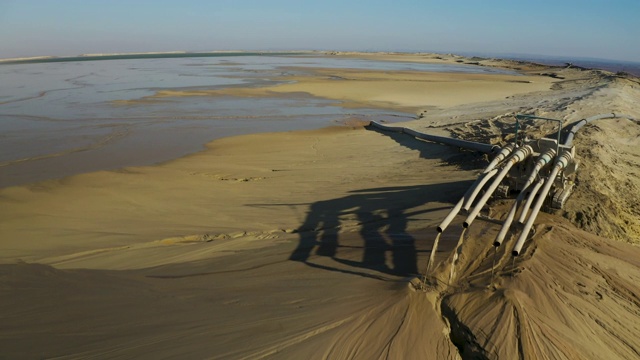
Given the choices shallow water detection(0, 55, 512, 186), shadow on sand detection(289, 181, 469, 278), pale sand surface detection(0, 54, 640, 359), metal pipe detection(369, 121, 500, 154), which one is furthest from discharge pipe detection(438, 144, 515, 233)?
shallow water detection(0, 55, 512, 186)

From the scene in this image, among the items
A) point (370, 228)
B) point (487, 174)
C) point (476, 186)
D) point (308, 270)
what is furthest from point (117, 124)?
point (476, 186)

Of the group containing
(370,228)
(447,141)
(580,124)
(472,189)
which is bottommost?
(370,228)

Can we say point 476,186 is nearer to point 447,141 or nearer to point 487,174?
point 487,174

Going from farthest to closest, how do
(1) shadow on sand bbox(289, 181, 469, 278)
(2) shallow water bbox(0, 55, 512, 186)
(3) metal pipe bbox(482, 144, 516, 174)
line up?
(2) shallow water bbox(0, 55, 512, 186) < (3) metal pipe bbox(482, 144, 516, 174) < (1) shadow on sand bbox(289, 181, 469, 278)

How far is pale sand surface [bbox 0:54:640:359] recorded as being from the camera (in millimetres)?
3434

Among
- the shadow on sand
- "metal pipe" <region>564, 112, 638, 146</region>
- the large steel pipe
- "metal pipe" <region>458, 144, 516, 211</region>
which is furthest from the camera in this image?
"metal pipe" <region>564, 112, 638, 146</region>

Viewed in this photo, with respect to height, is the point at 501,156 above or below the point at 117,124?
above

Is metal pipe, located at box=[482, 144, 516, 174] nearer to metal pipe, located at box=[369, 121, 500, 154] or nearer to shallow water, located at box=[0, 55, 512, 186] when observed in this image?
metal pipe, located at box=[369, 121, 500, 154]

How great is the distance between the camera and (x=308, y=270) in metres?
4.60

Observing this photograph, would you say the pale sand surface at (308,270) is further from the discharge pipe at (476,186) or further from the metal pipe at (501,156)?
the metal pipe at (501,156)

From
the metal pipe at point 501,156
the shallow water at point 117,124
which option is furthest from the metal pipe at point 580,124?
the shallow water at point 117,124

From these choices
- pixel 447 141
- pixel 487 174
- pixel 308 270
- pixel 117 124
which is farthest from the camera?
pixel 117 124

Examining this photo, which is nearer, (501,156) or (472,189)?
(472,189)

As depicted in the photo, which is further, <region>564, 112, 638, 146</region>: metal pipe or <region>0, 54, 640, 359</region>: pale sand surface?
<region>564, 112, 638, 146</region>: metal pipe
